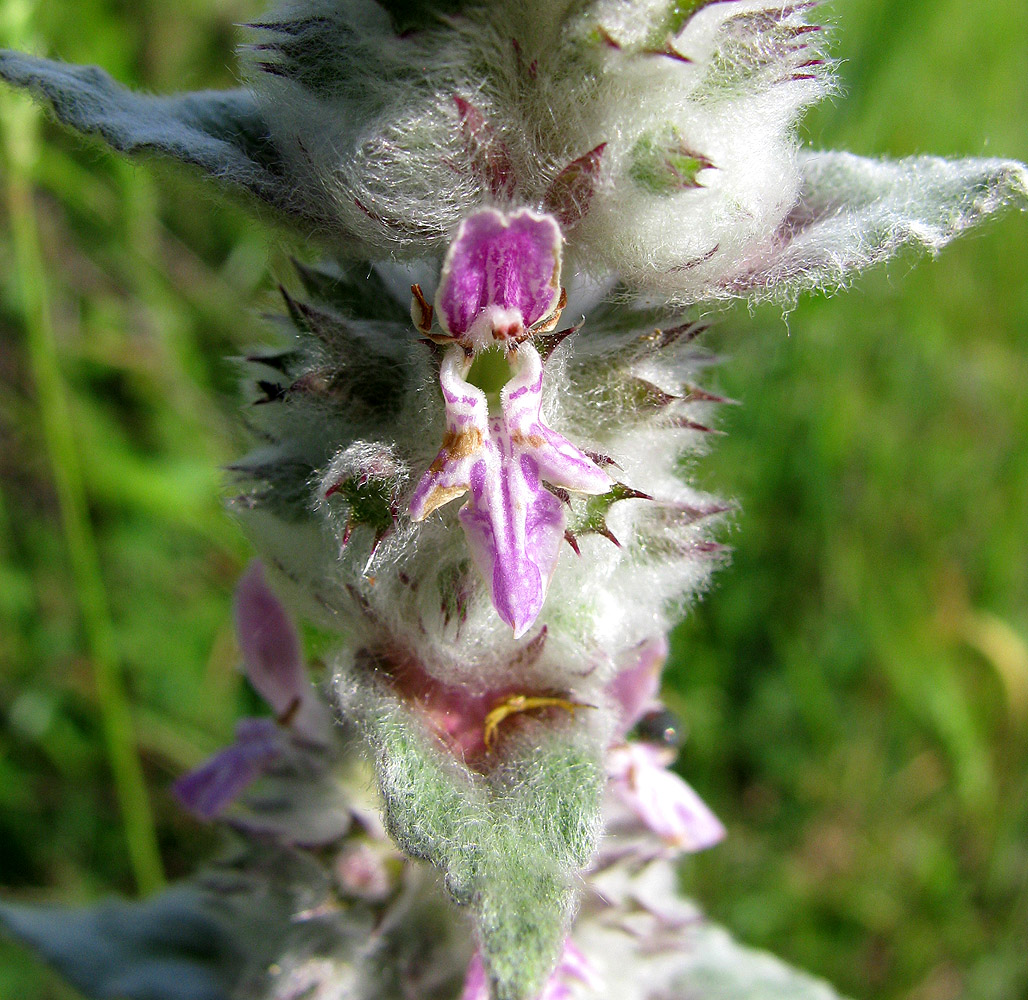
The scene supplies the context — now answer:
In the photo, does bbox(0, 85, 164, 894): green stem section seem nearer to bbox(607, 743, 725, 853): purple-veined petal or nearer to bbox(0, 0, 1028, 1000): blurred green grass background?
bbox(0, 0, 1028, 1000): blurred green grass background

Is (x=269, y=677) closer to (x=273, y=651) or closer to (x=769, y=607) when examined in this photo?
(x=273, y=651)

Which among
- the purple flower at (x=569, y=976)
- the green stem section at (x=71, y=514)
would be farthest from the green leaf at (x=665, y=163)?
the green stem section at (x=71, y=514)

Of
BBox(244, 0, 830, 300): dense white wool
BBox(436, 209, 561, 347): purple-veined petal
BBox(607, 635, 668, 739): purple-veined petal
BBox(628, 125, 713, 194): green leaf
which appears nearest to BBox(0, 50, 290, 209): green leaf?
BBox(244, 0, 830, 300): dense white wool

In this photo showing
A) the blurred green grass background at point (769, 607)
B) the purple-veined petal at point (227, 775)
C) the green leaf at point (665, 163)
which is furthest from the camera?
the blurred green grass background at point (769, 607)

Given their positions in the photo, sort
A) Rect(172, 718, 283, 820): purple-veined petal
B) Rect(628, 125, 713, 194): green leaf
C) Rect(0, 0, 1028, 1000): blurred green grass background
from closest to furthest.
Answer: Rect(628, 125, 713, 194): green leaf → Rect(172, 718, 283, 820): purple-veined petal → Rect(0, 0, 1028, 1000): blurred green grass background

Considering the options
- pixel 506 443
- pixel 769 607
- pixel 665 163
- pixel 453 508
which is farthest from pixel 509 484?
pixel 769 607

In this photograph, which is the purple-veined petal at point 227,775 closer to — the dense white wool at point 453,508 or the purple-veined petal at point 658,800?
the dense white wool at point 453,508
